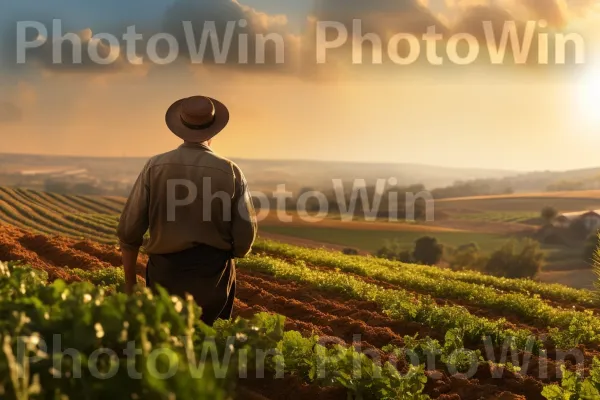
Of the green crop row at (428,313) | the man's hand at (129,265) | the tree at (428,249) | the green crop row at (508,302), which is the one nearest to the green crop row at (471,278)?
the green crop row at (508,302)

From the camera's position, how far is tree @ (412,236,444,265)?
3141 centimetres

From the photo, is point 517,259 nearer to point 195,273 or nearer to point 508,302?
point 508,302

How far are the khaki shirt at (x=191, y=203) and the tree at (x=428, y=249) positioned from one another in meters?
26.8

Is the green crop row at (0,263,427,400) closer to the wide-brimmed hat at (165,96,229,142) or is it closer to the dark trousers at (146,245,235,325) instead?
the dark trousers at (146,245,235,325)

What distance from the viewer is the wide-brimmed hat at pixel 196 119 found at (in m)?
5.16

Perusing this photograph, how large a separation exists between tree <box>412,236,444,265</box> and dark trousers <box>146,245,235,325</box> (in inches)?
1053

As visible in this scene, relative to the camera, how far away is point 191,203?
4953mm

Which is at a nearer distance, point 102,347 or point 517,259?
point 102,347

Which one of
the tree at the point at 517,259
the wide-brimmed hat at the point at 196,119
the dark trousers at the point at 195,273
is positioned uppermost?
the wide-brimmed hat at the point at 196,119

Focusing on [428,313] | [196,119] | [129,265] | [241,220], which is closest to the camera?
[241,220]

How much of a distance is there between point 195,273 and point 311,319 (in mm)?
3717

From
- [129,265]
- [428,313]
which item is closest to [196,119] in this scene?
[129,265]

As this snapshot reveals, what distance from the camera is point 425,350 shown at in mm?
6719

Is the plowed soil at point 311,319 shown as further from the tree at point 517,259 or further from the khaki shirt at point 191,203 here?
the tree at point 517,259
